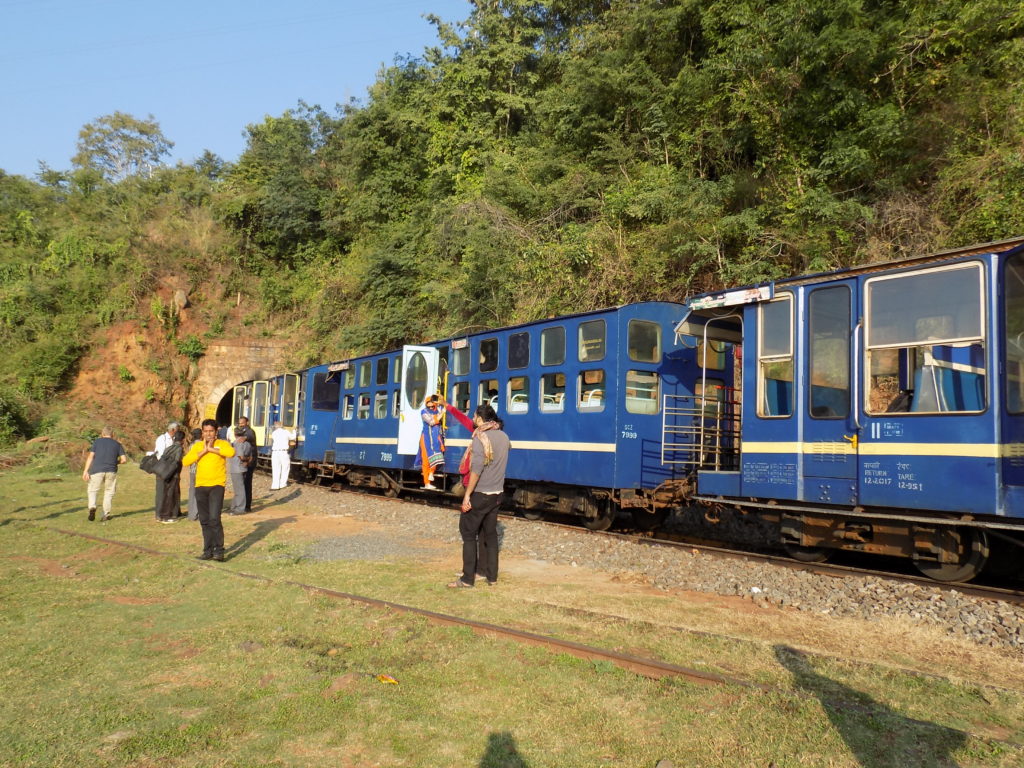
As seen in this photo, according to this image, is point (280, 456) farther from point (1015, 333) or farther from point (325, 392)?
point (1015, 333)

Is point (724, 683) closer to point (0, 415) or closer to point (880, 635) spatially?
point (880, 635)

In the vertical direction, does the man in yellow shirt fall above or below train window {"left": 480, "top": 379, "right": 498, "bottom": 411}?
below

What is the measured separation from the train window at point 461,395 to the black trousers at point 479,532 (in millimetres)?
6629

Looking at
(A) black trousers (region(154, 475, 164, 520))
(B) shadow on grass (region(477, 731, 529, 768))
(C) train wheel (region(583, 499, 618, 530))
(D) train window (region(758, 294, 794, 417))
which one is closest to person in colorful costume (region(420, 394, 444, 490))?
(C) train wheel (region(583, 499, 618, 530))

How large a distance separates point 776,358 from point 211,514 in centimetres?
719

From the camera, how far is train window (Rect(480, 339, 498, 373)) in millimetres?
13891

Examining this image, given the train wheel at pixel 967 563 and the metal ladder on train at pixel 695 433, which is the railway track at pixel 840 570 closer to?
the train wheel at pixel 967 563

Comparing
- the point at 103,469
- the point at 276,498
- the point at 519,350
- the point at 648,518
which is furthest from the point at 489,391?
the point at 103,469

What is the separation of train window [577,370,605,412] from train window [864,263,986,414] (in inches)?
169

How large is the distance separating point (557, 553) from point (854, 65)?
12075 millimetres

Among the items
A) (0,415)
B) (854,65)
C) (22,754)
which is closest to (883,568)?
(22,754)

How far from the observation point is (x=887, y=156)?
15.4 m

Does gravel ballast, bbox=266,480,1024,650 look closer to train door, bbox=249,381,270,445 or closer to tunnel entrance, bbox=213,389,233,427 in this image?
train door, bbox=249,381,270,445

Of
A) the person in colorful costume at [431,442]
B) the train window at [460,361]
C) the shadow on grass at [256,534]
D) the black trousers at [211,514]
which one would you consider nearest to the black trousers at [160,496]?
the shadow on grass at [256,534]
